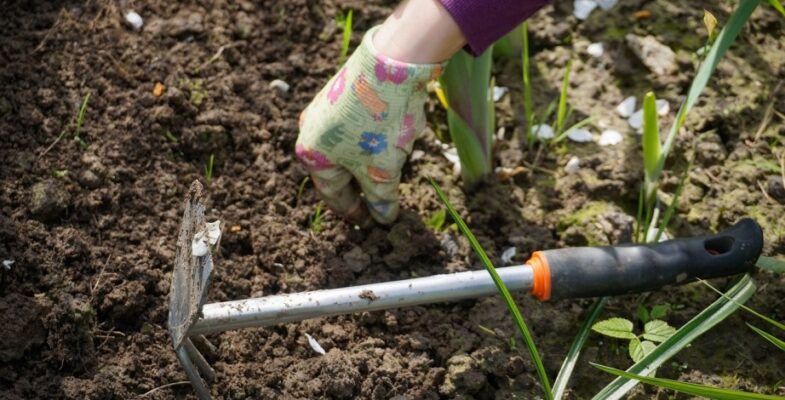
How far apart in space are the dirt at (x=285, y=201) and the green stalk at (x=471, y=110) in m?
0.07

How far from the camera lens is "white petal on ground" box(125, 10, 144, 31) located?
202cm

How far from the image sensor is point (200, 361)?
4.95 ft

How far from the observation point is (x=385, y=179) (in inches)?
66.2

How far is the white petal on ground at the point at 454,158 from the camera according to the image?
1954 millimetres

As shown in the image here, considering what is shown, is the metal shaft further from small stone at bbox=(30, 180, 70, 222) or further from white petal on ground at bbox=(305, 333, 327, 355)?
small stone at bbox=(30, 180, 70, 222)

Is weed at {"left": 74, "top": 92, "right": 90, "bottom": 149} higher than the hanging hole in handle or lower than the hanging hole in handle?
higher

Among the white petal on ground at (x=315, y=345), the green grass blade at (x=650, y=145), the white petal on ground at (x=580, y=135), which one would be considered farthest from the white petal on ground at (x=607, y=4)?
the white petal on ground at (x=315, y=345)

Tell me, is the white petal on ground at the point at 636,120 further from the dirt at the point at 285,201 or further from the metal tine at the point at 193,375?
the metal tine at the point at 193,375

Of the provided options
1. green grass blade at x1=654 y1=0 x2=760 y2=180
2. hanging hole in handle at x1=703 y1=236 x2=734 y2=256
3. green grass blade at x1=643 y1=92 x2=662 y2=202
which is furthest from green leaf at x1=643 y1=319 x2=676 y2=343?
green grass blade at x1=654 y1=0 x2=760 y2=180

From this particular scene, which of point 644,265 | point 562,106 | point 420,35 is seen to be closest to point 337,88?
point 420,35

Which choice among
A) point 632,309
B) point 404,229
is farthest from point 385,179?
point 632,309

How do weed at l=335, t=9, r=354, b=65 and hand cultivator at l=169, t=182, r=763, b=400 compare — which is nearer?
hand cultivator at l=169, t=182, r=763, b=400

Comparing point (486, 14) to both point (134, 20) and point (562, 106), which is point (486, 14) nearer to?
point (562, 106)

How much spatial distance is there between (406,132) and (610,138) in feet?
1.92
